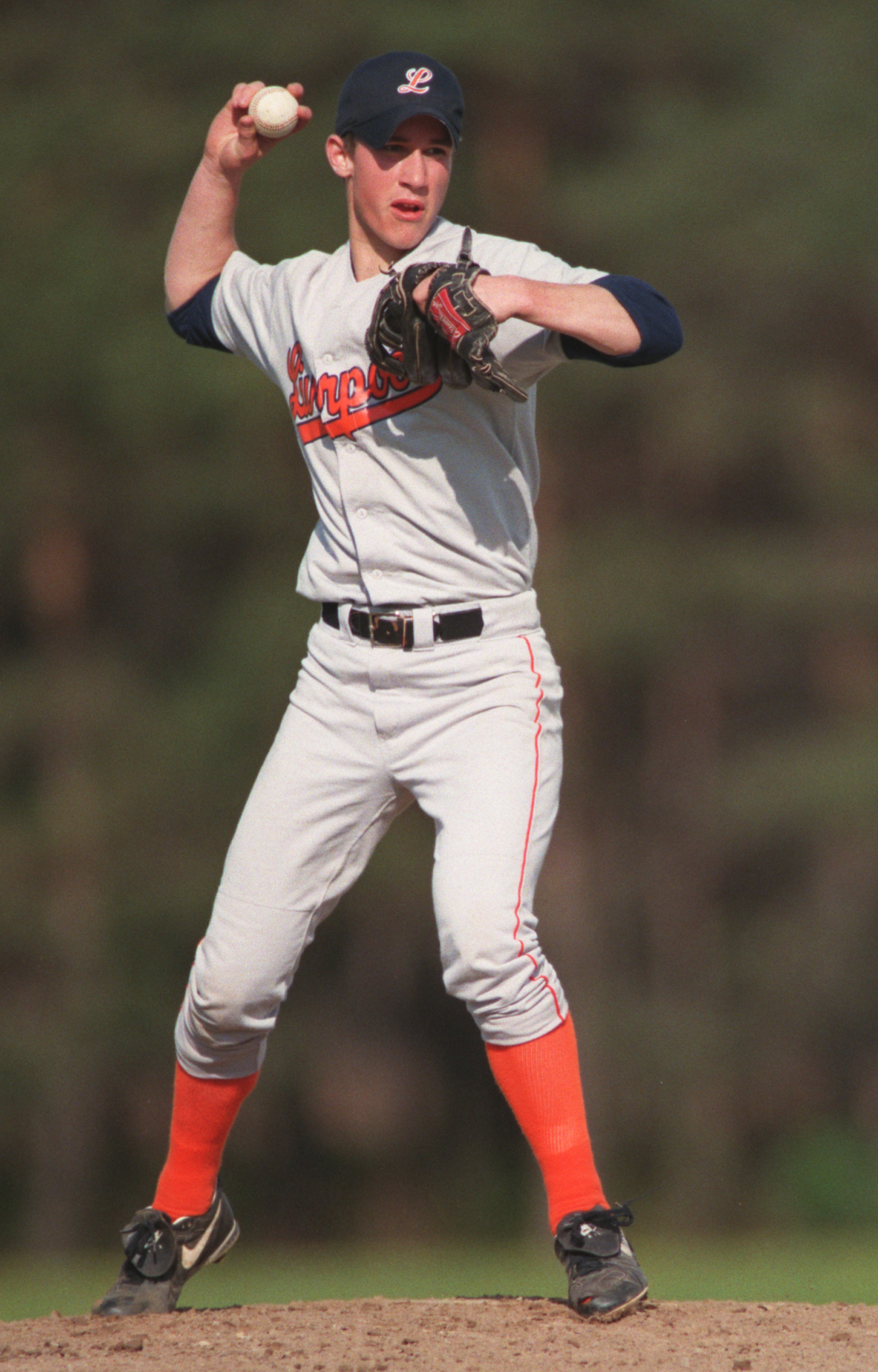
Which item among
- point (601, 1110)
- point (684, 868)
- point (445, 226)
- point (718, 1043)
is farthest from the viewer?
point (684, 868)

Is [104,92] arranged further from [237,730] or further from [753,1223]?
[753,1223]

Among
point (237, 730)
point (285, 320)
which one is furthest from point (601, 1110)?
point (285, 320)

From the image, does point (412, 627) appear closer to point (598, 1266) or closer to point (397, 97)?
point (397, 97)

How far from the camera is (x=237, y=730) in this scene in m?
14.7

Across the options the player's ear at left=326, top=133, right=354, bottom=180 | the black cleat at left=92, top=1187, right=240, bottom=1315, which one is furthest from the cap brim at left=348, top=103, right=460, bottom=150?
the black cleat at left=92, top=1187, right=240, bottom=1315

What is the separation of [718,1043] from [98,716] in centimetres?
635

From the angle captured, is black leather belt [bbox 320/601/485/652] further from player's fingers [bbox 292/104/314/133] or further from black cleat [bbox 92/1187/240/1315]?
black cleat [bbox 92/1187/240/1315]

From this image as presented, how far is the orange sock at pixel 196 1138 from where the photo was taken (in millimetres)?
3736

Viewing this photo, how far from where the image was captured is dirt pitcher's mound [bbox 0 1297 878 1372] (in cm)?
315

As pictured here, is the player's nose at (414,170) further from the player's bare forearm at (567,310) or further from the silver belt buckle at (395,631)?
the silver belt buckle at (395,631)

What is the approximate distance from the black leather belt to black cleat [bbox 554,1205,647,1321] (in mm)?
1195

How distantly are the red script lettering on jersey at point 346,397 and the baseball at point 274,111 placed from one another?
522 mm

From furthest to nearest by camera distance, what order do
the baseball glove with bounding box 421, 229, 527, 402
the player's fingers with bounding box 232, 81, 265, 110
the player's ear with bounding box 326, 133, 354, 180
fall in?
the player's fingers with bounding box 232, 81, 265, 110
the player's ear with bounding box 326, 133, 354, 180
the baseball glove with bounding box 421, 229, 527, 402

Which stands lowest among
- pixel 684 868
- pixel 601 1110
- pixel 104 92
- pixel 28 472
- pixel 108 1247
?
pixel 108 1247
